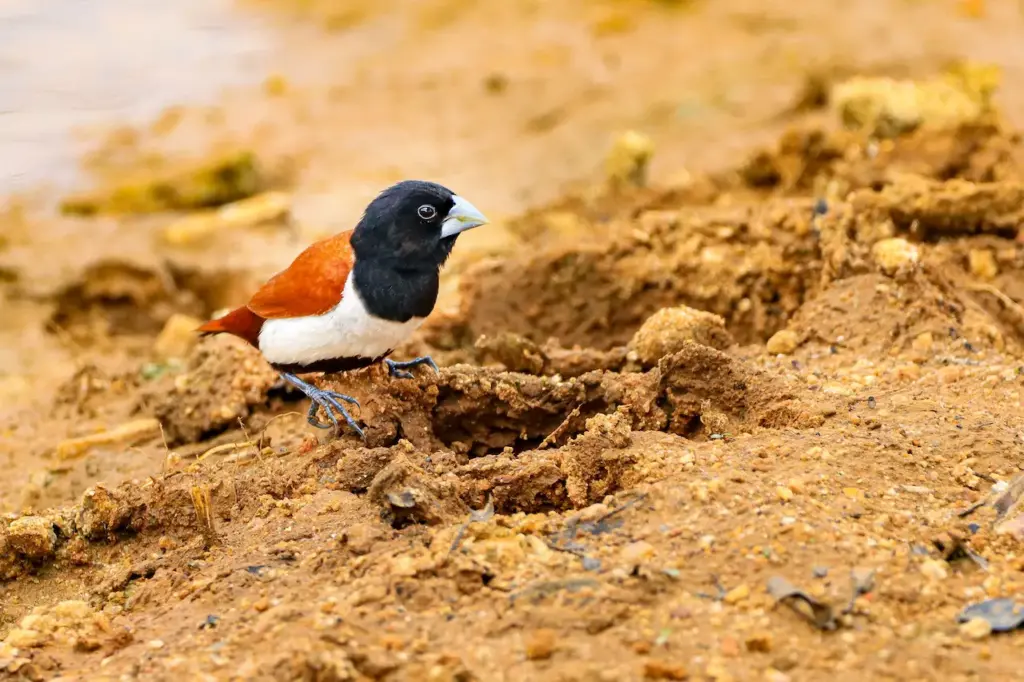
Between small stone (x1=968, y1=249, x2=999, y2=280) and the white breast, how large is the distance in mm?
2557

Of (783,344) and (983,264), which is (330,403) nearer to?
(783,344)

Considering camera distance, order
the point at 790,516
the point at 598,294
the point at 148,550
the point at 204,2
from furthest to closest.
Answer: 1. the point at 204,2
2. the point at 598,294
3. the point at 148,550
4. the point at 790,516

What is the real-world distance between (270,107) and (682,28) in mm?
4017

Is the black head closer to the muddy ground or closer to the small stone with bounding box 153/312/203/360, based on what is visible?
the muddy ground

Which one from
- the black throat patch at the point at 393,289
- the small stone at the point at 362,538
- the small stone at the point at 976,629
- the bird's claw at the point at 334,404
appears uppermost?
the black throat patch at the point at 393,289

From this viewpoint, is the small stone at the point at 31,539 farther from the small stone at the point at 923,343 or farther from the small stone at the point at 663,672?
the small stone at the point at 923,343

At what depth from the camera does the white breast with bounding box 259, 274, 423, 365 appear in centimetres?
401

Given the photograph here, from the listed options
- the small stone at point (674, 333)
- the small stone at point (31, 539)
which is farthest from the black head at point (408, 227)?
the small stone at point (31, 539)

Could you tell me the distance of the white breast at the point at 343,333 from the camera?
4008 millimetres

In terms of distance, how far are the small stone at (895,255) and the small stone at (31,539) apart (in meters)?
3.23

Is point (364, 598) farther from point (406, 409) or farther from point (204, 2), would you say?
point (204, 2)

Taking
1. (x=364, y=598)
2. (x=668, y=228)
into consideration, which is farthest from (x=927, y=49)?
(x=364, y=598)

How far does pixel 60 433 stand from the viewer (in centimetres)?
567

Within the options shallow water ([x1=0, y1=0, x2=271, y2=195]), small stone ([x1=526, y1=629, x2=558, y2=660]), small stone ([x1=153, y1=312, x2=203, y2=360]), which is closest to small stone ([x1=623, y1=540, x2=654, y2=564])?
small stone ([x1=526, y1=629, x2=558, y2=660])
